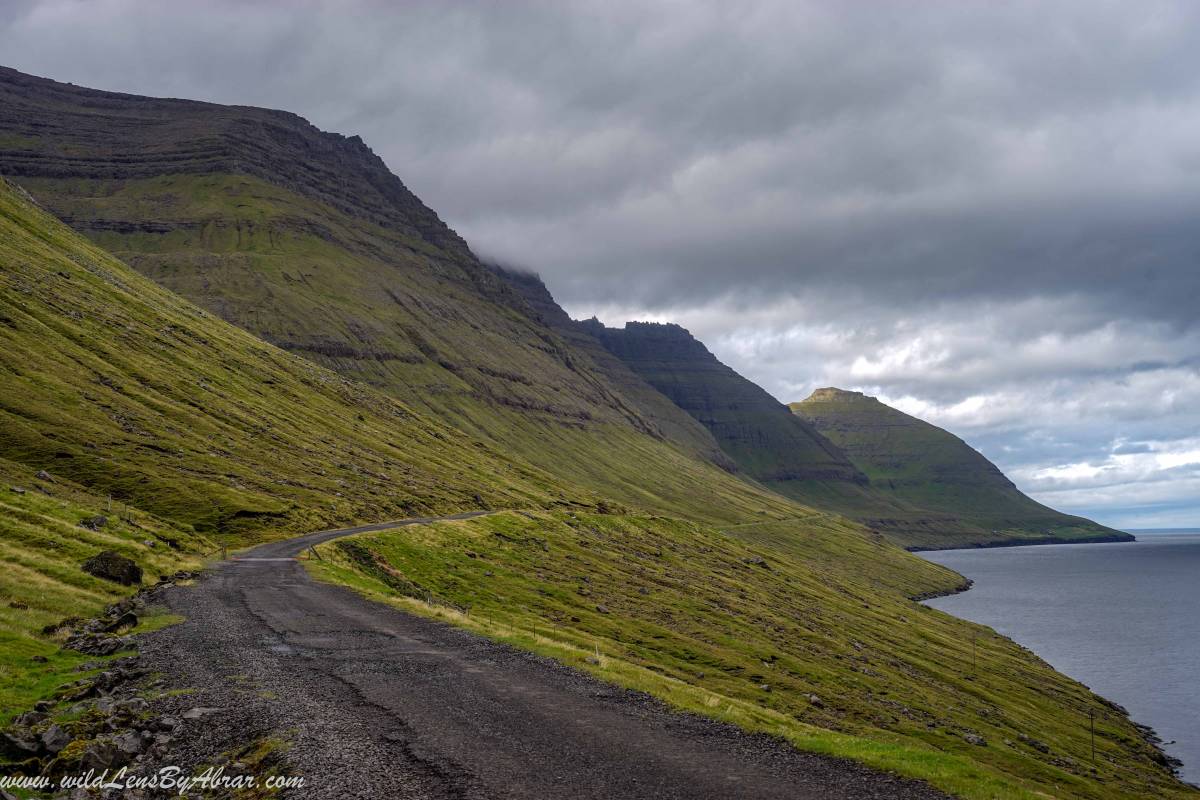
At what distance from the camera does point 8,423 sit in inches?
3127

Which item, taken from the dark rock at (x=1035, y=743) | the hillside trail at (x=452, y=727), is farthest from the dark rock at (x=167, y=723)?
the dark rock at (x=1035, y=743)

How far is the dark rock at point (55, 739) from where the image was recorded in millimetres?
19453

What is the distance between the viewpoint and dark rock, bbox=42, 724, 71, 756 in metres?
19.5

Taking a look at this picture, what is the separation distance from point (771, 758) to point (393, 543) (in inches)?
2385

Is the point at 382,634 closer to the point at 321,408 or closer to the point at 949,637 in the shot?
the point at 949,637

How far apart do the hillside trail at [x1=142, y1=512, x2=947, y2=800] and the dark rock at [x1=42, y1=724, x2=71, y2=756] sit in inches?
113

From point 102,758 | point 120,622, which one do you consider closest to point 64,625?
point 120,622

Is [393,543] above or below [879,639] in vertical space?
above

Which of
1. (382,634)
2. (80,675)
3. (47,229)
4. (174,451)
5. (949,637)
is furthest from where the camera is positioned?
(47,229)

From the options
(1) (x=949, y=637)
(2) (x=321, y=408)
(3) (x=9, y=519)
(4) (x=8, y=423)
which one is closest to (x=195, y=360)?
(2) (x=321, y=408)

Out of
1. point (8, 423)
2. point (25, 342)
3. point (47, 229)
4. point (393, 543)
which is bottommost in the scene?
point (393, 543)

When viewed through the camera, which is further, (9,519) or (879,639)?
(879,639)

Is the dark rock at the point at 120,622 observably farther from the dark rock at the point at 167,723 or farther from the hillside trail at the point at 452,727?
the dark rock at the point at 167,723

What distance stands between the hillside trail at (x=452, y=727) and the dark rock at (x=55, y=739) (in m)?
2.87
